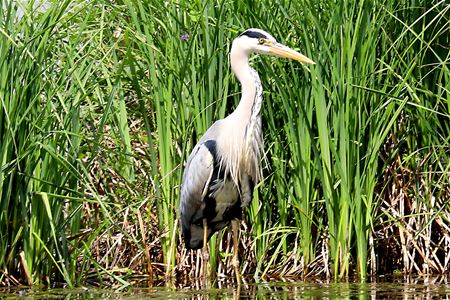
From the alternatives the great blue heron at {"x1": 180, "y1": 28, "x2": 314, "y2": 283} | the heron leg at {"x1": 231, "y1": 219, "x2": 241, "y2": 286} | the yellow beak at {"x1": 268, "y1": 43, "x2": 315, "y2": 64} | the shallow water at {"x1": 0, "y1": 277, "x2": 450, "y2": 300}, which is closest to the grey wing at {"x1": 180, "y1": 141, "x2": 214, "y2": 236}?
the great blue heron at {"x1": 180, "y1": 28, "x2": 314, "y2": 283}

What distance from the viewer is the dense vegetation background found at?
198 inches

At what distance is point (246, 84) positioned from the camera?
527 cm

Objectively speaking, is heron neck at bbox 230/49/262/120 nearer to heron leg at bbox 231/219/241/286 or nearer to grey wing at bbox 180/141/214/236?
grey wing at bbox 180/141/214/236

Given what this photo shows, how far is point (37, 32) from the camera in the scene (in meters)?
4.88

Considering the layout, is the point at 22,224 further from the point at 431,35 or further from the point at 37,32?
the point at 431,35

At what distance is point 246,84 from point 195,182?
0.68 m

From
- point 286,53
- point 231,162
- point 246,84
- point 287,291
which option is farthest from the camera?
point 231,162

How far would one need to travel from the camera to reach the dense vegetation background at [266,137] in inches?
198

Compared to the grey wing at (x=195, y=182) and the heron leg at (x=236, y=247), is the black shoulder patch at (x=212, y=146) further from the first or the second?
the heron leg at (x=236, y=247)

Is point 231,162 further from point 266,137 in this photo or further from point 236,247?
point 236,247

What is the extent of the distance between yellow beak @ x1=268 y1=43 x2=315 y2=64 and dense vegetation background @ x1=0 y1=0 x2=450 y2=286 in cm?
12

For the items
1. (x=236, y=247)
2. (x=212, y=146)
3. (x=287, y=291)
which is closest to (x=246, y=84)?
(x=212, y=146)

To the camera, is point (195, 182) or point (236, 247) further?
point (195, 182)

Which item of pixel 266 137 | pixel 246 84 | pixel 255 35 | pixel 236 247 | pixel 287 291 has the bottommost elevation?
pixel 287 291
